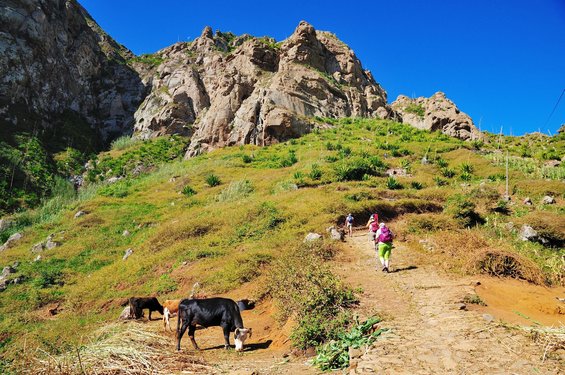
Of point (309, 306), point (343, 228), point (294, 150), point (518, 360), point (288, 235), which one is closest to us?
point (518, 360)

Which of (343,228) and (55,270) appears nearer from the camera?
(343,228)

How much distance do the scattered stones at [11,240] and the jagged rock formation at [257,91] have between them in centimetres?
2683

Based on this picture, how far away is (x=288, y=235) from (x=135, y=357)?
11278 millimetres

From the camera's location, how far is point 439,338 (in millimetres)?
6543

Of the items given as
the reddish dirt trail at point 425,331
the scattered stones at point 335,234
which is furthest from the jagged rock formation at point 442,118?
the reddish dirt trail at point 425,331

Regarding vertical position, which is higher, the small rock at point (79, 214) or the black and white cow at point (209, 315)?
Answer: the small rock at point (79, 214)

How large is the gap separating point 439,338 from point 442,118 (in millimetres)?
49049

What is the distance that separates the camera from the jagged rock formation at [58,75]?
5116cm

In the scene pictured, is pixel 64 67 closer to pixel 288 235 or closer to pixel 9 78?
pixel 9 78

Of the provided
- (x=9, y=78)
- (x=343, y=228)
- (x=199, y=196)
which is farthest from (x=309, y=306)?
(x=9, y=78)

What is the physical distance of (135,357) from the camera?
635 cm

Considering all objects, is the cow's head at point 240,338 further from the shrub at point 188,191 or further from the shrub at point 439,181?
the shrub at point 188,191

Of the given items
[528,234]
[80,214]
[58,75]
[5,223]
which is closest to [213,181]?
[80,214]

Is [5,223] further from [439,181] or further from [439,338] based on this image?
[439,338]
